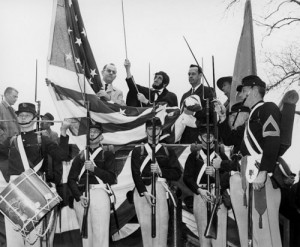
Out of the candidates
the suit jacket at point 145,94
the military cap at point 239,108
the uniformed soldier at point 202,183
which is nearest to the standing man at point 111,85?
the suit jacket at point 145,94

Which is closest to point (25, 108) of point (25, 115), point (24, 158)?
point (25, 115)

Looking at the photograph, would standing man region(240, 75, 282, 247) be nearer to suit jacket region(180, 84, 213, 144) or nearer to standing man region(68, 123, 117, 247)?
suit jacket region(180, 84, 213, 144)

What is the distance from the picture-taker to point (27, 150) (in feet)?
29.8

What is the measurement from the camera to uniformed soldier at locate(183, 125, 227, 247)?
8.76m

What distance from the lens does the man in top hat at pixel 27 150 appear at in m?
8.94

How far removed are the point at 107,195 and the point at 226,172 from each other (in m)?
1.84

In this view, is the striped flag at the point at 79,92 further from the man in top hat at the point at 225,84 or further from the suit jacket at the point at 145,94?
the man in top hat at the point at 225,84

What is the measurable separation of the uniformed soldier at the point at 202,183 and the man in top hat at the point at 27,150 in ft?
6.39

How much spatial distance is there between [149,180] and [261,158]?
7.51ft

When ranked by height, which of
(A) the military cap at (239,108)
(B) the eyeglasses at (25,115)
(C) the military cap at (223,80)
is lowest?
(B) the eyeglasses at (25,115)

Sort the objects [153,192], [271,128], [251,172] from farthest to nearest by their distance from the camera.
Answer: [153,192], [251,172], [271,128]

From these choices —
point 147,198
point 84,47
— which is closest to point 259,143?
point 147,198

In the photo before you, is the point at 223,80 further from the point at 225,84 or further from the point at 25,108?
the point at 25,108

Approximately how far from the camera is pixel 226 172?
8797 mm
